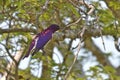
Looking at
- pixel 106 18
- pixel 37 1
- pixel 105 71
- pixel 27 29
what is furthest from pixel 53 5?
pixel 105 71

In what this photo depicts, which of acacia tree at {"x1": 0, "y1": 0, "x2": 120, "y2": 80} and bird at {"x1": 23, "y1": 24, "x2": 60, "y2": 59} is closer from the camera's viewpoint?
bird at {"x1": 23, "y1": 24, "x2": 60, "y2": 59}

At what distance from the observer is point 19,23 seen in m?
2.18

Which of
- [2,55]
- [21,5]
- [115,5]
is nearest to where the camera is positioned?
[21,5]

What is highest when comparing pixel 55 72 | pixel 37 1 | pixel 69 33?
pixel 37 1

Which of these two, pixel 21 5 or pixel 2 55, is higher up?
pixel 21 5

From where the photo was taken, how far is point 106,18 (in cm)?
225

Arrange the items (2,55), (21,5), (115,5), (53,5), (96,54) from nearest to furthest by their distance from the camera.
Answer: (21,5)
(53,5)
(2,55)
(115,5)
(96,54)

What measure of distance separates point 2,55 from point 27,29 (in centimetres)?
20

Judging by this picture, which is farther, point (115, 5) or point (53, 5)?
point (115, 5)

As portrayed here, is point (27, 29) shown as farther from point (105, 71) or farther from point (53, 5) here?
point (105, 71)

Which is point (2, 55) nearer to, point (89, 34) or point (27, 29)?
point (27, 29)

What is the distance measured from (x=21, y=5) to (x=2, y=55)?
0.51 meters

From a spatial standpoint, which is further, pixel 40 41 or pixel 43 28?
pixel 43 28

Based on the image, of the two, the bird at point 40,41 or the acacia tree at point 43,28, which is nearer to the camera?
the bird at point 40,41
